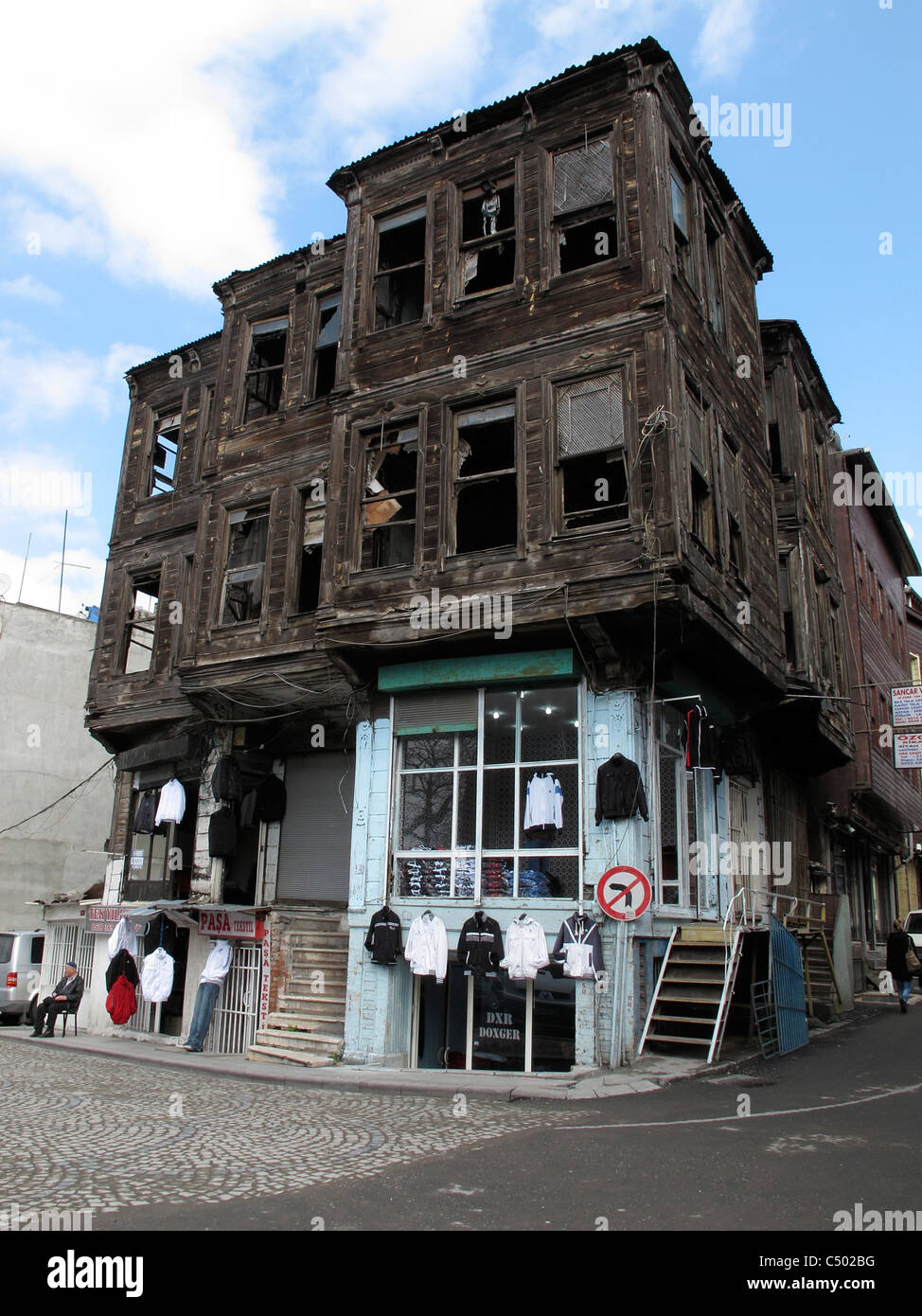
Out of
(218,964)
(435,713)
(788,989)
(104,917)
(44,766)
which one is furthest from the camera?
(44,766)

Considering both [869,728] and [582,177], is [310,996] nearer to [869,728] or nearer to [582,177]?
[582,177]

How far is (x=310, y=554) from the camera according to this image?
18.4m

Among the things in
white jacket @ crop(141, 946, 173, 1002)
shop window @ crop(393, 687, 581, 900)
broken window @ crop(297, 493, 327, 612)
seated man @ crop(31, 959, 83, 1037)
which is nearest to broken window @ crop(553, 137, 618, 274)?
broken window @ crop(297, 493, 327, 612)

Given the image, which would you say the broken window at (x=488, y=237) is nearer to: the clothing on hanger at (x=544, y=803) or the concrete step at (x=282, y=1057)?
the clothing on hanger at (x=544, y=803)

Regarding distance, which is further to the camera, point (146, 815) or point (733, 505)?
point (146, 815)

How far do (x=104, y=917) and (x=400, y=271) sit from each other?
1347 cm

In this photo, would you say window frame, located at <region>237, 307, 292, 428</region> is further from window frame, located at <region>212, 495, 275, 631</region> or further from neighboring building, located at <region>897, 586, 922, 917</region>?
neighboring building, located at <region>897, 586, 922, 917</region>

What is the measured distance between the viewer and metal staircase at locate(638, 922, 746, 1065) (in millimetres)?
12445

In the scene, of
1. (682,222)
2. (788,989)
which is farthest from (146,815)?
(682,222)

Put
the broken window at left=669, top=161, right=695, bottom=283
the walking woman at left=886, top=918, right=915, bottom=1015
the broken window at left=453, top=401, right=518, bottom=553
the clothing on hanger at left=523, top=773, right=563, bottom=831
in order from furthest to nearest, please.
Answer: the walking woman at left=886, top=918, right=915, bottom=1015, the broken window at left=669, top=161, right=695, bottom=283, the broken window at left=453, top=401, right=518, bottom=553, the clothing on hanger at left=523, top=773, right=563, bottom=831

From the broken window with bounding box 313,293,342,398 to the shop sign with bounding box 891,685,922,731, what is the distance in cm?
1323

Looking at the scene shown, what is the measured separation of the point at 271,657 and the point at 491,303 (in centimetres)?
706
